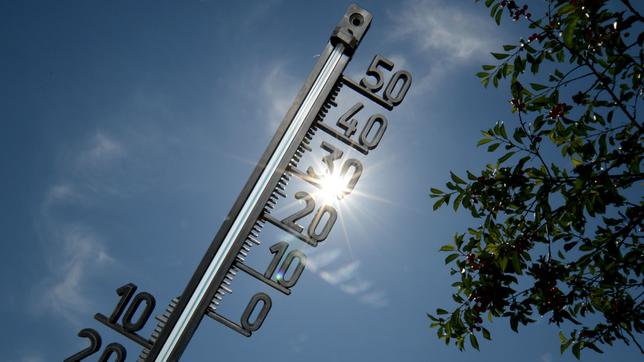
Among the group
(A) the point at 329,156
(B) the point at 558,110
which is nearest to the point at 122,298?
(A) the point at 329,156

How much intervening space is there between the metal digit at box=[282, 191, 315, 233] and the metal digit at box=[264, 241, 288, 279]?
24 centimetres

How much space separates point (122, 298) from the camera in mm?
5359

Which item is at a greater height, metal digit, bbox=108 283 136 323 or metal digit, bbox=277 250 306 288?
metal digit, bbox=277 250 306 288

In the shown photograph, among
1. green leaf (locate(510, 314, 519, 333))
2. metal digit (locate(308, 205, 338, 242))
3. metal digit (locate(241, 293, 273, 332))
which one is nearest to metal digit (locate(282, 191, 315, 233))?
metal digit (locate(308, 205, 338, 242))

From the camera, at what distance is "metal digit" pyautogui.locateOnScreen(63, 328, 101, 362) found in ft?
17.0

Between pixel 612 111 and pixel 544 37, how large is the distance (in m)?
1.04

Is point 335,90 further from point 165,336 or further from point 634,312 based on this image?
point 634,312

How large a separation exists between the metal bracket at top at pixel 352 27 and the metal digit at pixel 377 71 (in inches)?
15.0

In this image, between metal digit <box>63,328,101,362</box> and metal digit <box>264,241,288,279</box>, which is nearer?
metal digit <box>63,328,101,362</box>

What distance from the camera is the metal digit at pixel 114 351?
16.7 ft

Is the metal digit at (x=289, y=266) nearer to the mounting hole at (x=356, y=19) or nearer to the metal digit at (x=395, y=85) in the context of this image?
the metal digit at (x=395, y=85)

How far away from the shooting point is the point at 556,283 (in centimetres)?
453

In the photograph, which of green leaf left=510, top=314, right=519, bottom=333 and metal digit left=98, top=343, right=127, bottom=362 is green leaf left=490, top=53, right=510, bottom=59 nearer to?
green leaf left=510, top=314, right=519, bottom=333

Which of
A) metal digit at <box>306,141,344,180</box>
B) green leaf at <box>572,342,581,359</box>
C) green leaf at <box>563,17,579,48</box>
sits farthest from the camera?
metal digit at <box>306,141,344,180</box>
